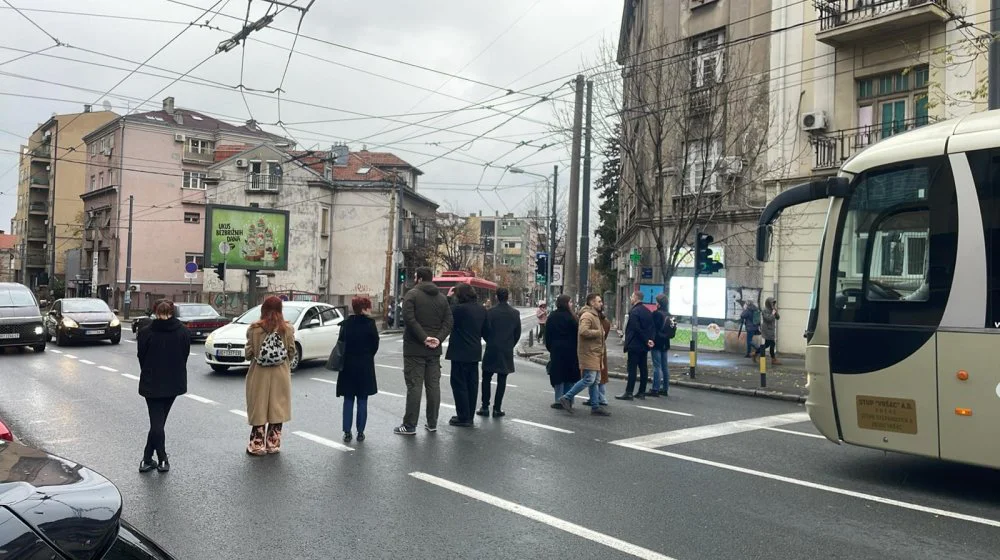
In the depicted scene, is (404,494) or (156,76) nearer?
(404,494)

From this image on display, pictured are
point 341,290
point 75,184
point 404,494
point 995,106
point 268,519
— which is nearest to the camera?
point 268,519

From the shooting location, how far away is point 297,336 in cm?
1664

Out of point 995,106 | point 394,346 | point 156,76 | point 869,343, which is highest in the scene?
point 156,76

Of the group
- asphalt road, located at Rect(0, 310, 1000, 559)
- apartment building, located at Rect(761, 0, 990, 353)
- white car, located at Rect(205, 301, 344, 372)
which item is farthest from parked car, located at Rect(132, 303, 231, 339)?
apartment building, located at Rect(761, 0, 990, 353)

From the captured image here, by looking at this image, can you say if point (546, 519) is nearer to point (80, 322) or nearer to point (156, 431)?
point (156, 431)

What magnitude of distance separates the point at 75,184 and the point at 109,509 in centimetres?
8717

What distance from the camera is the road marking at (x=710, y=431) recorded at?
29.5ft

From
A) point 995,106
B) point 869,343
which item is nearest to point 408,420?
point 869,343

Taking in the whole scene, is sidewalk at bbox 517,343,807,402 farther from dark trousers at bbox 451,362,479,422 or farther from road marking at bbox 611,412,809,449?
dark trousers at bbox 451,362,479,422

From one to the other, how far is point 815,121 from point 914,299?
1540 centimetres

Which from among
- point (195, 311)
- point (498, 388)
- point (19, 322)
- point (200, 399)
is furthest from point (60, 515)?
point (195, 311)

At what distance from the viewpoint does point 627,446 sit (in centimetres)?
870

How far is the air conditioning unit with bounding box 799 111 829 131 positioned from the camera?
67.5 feet

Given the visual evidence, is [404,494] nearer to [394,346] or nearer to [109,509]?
[109,509]
